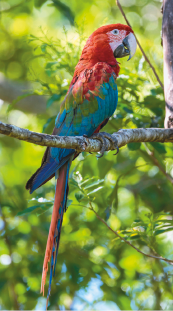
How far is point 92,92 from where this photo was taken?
1.49 meters

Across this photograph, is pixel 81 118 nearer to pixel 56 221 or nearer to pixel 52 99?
pixel 52 99

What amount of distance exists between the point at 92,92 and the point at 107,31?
0.46 meters

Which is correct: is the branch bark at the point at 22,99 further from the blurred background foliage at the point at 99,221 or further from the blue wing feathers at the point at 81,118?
the blue wing feathers at the point at 81,118

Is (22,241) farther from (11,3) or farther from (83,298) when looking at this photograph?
(11,3)

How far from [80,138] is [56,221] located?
0.49m

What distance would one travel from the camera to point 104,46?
1.68 metres

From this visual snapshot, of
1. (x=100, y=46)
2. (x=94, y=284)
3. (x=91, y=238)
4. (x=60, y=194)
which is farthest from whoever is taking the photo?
(x=91, y=238)

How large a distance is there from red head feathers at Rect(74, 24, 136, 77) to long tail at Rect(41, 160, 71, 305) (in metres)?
0.54

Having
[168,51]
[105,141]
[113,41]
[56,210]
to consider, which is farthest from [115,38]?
[56,210]

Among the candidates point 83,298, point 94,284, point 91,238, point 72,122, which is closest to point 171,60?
point 72,122

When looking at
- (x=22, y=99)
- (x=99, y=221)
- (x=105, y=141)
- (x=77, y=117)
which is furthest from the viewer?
(x=22, y=99)

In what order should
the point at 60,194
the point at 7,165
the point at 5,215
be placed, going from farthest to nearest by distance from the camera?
the point at 7,165, the point at 5,215, the point at 60,194

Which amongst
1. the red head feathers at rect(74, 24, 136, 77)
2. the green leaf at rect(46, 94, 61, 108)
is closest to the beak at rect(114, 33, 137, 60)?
the red head feathers at rect(74, 24, 136, 77)

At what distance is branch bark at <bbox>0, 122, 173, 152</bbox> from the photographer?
0.85 m
